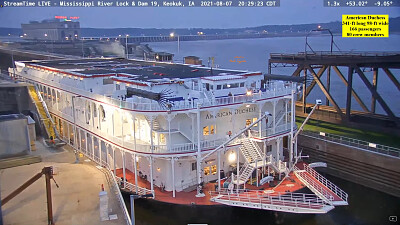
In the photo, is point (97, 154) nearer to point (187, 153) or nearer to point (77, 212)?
point (187, 153)

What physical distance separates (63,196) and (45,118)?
59.7 ft

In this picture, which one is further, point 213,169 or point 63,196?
point 213,169

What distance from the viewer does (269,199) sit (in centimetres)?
2331

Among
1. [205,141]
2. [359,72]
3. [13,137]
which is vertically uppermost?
[359,72]

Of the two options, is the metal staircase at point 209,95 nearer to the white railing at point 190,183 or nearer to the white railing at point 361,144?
the white railing at point 190,183

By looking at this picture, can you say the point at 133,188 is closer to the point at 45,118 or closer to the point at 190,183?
the point at 190,183

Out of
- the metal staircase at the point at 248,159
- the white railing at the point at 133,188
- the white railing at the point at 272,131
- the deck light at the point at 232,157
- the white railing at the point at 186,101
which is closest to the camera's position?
the white railing at the point at 186,101

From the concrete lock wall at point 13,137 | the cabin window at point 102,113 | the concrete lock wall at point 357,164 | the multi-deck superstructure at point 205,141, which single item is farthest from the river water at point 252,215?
the concrete lock wall at point 13,137

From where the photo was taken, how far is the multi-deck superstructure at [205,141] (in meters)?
24.2

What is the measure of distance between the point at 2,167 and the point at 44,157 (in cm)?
401

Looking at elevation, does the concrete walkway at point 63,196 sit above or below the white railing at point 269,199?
above

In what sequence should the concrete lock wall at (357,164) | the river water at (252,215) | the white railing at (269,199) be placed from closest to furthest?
1. the white railing at (269,199)
2. the river water at (252,215)
3. the concrete lock wall at (357,164)

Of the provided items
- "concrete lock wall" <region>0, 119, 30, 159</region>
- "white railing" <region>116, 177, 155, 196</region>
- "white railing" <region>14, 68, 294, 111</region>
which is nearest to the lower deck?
"white railing" <region>116, 177, 155, 196</region>

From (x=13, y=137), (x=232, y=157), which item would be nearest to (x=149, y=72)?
(x=232, y=157)
